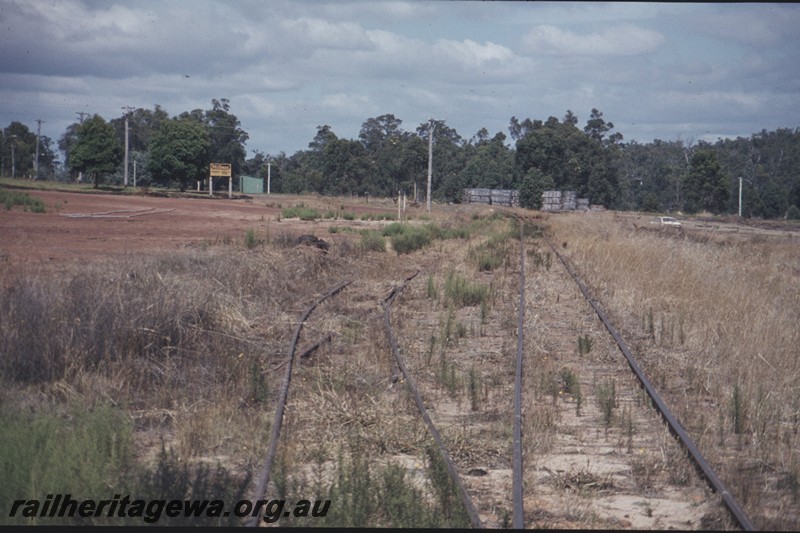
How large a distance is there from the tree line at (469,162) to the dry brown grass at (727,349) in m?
58.9

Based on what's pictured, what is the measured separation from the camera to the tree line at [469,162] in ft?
260

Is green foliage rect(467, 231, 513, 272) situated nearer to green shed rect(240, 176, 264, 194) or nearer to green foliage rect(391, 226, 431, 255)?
green foliage rect(391, 226, 431, 255)

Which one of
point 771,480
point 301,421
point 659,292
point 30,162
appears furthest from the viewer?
point 30,162

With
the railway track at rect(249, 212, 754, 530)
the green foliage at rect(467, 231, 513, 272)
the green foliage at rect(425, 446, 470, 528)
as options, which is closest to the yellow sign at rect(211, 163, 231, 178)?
the green foliage at rect(467, 231, 513, 272)

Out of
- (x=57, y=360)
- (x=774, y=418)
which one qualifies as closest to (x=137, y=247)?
(x=57, y=360)

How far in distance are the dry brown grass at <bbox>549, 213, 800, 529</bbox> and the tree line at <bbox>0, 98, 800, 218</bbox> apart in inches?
2321

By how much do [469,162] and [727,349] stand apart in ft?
303

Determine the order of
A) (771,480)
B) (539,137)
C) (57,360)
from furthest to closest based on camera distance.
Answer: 1. (539,137)
2. (57,360)
3. (771,480)

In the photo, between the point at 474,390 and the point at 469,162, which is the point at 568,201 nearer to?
the point at 469,162

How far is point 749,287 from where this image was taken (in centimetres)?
1762

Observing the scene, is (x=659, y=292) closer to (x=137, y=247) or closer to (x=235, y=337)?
(x=235, y=337)

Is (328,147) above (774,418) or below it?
above

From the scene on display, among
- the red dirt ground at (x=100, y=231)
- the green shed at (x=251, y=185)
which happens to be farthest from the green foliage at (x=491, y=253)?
the green shed at (x=251, y=185)

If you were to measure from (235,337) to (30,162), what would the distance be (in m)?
122
